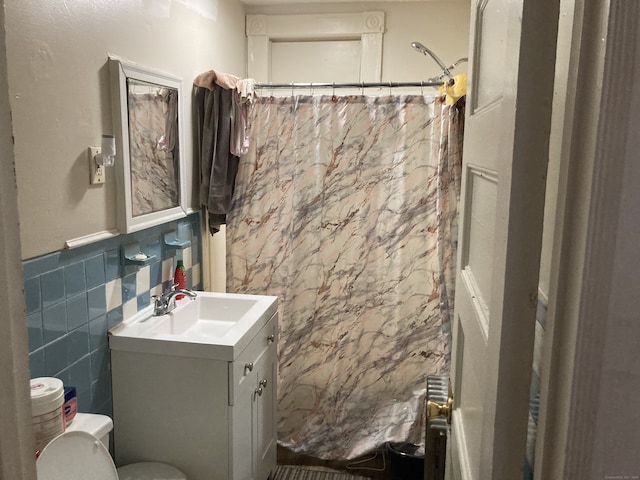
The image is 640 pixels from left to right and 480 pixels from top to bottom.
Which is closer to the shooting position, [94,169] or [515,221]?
[515,221]

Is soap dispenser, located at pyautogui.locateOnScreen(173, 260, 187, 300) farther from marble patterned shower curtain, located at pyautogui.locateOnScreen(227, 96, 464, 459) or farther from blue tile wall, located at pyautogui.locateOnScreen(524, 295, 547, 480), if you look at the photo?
blue tile wall, located at pyautogui.locateOnScreen(524, 295, 547, 480)

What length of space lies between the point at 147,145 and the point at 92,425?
1067 millimetres

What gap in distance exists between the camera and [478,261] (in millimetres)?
918

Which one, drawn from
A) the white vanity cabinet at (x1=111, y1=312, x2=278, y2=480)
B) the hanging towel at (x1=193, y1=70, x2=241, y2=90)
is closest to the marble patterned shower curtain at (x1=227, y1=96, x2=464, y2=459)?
the hanging towel at (x1=193, y1=70, x2=241, y2=90)

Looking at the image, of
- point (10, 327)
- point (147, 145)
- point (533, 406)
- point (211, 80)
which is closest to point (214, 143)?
point (211, 80)

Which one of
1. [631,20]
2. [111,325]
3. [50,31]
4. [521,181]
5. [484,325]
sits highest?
[50,31]

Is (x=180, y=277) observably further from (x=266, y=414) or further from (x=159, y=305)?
(x=266, y=414)

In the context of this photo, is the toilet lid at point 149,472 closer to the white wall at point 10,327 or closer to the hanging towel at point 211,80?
the white wall at point 10,327

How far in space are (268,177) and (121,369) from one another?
3.98 feet

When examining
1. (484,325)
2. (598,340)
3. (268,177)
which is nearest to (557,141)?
(598,340)

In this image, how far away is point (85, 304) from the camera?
185cm

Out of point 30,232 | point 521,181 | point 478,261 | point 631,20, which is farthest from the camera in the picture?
point 30,232

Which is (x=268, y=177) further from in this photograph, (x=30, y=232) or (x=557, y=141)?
(x=557, y=141)

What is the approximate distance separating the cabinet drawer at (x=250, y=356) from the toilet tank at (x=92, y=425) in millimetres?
441
